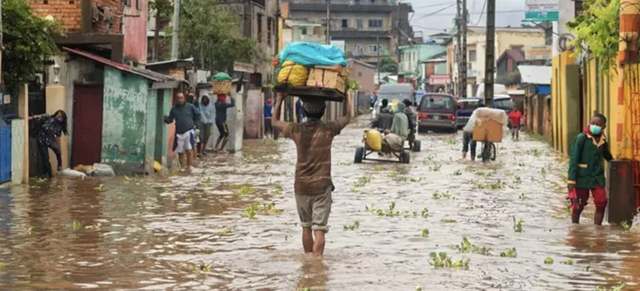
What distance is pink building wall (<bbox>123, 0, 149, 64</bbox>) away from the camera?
105ft

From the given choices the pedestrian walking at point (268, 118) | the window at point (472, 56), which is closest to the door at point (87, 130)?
the pedestrian walking at point (268, 118)

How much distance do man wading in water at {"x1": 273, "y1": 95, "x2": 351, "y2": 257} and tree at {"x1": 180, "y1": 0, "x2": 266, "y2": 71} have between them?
3392 centimetres

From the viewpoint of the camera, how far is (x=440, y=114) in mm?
53469

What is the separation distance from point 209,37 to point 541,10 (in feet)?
47.1

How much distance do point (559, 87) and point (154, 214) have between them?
78.1ft

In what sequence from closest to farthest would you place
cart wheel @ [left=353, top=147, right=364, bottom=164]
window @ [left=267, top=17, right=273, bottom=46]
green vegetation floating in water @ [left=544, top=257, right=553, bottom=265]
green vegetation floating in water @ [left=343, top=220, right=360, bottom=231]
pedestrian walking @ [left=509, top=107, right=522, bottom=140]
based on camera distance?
green vegetation floating in water @ [left=544, top=257, right=553, bottom=265], green vegetation floating in water @ [left=343, top=220, right=360, bottom=231], cart wheel @ [left=353, top=147, right=364, bottom=164], pedestrian walking @ [left=509, top=107, right=522, bottom=140], window @ [left=267, top=17, right=273, bottom=46]

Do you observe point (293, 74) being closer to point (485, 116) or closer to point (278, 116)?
point (278, 116)

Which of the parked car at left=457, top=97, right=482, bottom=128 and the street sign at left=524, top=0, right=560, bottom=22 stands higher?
the street sign at left=524, top=0, right=560, bottom=22

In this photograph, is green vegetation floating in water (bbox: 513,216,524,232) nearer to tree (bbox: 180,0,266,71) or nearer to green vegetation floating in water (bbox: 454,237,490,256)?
green vegetation floating in water (bbox: 454,237,490,256)

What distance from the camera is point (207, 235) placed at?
14.6 m

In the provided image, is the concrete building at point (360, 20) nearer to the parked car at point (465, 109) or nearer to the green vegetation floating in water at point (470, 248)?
the parked car at point (465, 109)

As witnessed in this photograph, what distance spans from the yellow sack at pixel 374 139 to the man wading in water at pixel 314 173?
1651cm

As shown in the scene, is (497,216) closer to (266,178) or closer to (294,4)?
(266,178)

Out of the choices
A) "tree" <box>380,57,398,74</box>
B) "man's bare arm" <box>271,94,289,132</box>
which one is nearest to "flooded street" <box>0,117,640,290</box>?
"man's bare arm" <box>271,94,289,132</box>
